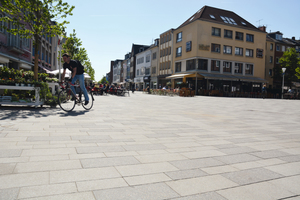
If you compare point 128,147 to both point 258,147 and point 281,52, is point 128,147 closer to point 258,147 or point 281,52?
point 258,147

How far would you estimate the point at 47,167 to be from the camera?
9.52 feet

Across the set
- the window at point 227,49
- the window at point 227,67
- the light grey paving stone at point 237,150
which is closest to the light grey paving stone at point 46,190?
the light grey paving stone at point 237,150

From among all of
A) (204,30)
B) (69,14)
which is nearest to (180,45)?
(204,30)


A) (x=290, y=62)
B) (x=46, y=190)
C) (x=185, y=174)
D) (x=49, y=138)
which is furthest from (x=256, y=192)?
(x=290, y=62)

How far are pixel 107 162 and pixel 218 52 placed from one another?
1630 inches

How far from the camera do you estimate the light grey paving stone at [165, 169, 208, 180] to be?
9.15 feet

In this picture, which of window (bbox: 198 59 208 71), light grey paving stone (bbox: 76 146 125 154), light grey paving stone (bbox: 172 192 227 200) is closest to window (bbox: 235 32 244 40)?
window (bbox: 198 59 208 71)

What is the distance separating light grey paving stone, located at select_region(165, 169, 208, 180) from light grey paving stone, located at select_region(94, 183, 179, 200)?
13.3 inches

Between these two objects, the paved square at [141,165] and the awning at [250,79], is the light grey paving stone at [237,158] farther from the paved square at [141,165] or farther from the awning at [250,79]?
the awning at [250,79]

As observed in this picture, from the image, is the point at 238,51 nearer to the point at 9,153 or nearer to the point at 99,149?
the point at 99,149

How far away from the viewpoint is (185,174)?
113 inches

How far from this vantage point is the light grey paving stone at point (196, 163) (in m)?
3.17

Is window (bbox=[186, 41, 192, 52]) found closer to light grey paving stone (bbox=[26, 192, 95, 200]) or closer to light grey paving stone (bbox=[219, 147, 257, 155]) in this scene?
light grey paving stone (bbox=[219, 147, 257, 155])

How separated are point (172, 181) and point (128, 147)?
1.53 metres
